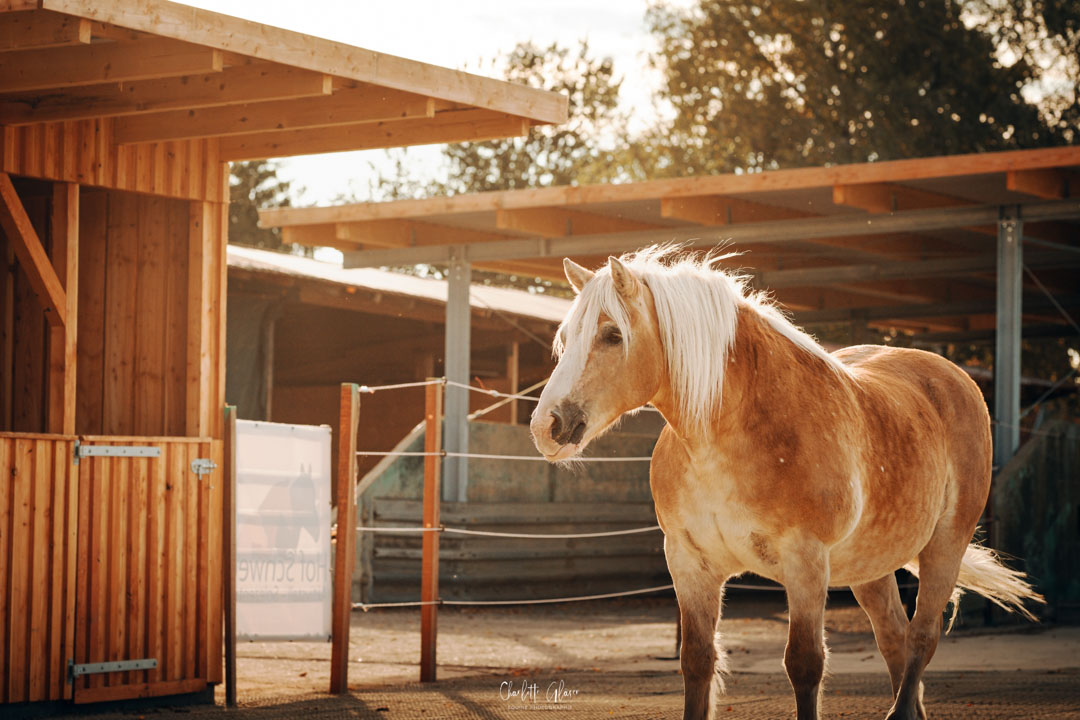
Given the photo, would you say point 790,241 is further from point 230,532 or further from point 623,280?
point 623,280

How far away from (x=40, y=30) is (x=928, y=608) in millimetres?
4252

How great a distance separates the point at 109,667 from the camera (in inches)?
260

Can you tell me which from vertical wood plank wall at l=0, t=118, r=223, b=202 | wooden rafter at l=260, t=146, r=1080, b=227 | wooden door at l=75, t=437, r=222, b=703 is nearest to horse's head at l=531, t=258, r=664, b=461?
wooden door at l=75, t=437, r=222, b=703

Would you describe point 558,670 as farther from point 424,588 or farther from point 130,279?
point 130,279

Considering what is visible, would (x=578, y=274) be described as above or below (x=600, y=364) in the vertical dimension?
above

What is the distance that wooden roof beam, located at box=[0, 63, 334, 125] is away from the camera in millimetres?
6203

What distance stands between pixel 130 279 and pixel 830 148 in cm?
1995

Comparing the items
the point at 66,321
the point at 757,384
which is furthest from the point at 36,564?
the point at 757,384

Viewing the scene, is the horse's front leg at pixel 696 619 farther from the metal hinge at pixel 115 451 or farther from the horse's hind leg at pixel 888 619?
the metal hinge at pixel 115 451

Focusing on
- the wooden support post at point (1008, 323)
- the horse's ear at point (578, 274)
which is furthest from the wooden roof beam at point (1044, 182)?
the horse's ear at point (578, 274)

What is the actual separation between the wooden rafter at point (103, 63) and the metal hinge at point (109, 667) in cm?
280

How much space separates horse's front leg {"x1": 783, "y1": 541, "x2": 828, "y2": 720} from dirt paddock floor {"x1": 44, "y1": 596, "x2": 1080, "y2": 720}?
1686 mm

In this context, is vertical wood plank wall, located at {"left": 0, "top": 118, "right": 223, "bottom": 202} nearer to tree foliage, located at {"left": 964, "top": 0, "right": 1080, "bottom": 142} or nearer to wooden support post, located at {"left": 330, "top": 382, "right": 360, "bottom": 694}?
wooden support post, located at {"left": 330, "top": 382, "right": 360, "bottom": 694}

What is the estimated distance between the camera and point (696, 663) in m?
4.34
